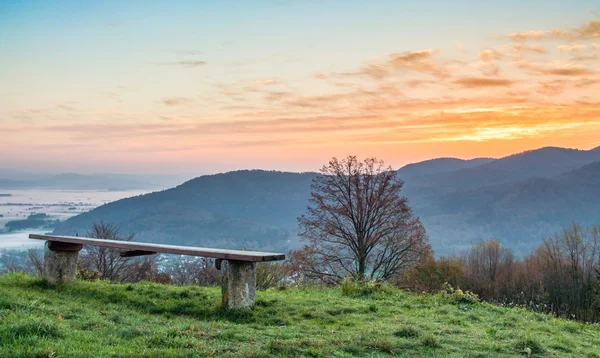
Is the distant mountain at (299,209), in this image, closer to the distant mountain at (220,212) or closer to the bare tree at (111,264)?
the distant mountain at (220,212)

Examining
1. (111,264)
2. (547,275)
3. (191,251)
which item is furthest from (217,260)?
(547,275)

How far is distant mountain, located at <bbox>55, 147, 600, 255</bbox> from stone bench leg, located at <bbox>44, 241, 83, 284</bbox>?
6425cm

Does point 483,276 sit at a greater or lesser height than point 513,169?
lesser

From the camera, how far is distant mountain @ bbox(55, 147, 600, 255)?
288 feet

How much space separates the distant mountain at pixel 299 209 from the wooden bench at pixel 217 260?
64333 mm

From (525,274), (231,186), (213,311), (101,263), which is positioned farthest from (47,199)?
(213,311)

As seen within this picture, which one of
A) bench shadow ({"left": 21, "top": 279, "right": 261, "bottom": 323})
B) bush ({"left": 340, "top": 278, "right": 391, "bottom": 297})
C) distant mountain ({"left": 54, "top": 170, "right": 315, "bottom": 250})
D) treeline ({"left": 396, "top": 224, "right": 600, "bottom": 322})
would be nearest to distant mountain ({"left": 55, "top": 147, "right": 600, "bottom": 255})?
distant mountain ({"left": 54, "top": 170, "right": 315, "bottom": 250})

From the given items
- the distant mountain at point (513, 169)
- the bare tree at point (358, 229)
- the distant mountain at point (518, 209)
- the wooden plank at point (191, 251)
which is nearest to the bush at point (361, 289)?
the wooden plank at point (191, 251)

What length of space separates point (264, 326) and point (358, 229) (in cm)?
1978

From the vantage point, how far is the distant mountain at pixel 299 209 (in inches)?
3460

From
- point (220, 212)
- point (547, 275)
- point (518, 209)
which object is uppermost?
point (518, 209)

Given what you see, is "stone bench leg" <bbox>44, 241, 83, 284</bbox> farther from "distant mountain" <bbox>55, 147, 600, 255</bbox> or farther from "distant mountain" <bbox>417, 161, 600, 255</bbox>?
"distant mountain" <bbox>417, 161, 600, 255</bbox>

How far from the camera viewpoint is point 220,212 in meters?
105

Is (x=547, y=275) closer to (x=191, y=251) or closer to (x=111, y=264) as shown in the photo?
(x=111, y=264)
